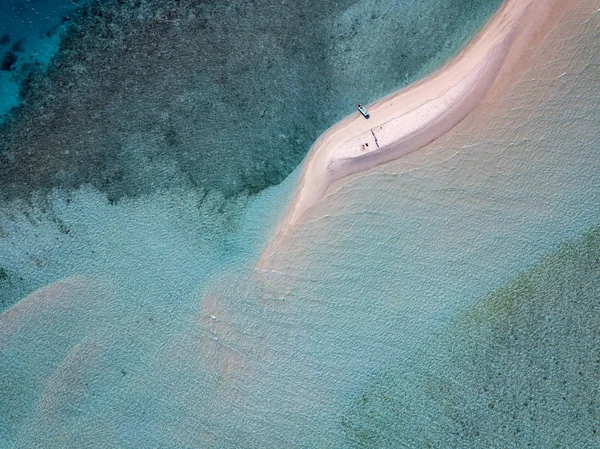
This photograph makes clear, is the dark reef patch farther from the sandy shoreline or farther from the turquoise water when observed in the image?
the sandy shoreline

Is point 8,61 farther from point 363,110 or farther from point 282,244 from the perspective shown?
point 363,110

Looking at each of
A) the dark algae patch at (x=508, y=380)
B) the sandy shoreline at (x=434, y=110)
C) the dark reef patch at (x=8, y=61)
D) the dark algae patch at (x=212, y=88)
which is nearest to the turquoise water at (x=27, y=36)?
the dark reef patch at (x=8, y=61)

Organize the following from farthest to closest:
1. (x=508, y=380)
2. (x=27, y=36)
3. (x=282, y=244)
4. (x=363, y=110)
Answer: (x=27, y=36)
(x=363, y=110)
(x=282, y=244)
(x=508, y=380)

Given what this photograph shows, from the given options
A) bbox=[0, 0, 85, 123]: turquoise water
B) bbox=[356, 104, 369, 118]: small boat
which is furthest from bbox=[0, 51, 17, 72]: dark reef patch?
bbox=[356, 104, 369, 118]: small boat

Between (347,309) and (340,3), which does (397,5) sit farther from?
(347,309)

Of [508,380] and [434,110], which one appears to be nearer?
[508,380]

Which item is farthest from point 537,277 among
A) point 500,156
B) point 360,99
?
point 360,99

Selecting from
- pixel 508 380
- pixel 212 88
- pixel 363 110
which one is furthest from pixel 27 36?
pixel 508 380

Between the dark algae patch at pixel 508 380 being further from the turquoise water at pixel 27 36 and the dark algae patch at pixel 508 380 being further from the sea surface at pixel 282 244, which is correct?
the turquoise water at pixel 27 36
